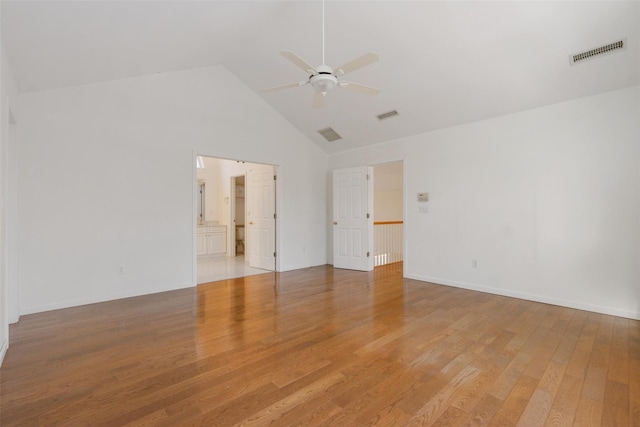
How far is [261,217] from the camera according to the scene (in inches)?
260

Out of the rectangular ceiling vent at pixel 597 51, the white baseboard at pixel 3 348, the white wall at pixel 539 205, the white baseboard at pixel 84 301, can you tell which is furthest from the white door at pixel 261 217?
the rectangular ceiling vent at pixel 597 51

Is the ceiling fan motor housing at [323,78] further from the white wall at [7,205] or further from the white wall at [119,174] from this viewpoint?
the white wall at [119,174]

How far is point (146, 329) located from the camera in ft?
10.2

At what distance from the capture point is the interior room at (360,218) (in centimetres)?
209

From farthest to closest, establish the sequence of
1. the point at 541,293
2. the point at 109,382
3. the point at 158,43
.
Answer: the point at 541,293, the point at 158,43, the point at 109,382

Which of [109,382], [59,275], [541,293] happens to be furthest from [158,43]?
[541,293]

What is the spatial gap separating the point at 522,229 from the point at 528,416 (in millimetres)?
3150

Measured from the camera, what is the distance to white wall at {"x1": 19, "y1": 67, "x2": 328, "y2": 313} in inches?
144

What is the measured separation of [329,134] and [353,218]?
188cm

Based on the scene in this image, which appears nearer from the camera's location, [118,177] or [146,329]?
[146,329]

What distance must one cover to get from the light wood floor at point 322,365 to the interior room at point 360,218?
0.02 metres

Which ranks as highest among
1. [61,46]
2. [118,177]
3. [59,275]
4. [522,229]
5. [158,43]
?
[158,43]

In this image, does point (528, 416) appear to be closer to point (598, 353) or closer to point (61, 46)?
point (598, 353)

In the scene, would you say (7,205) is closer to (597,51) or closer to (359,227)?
(359,227)
